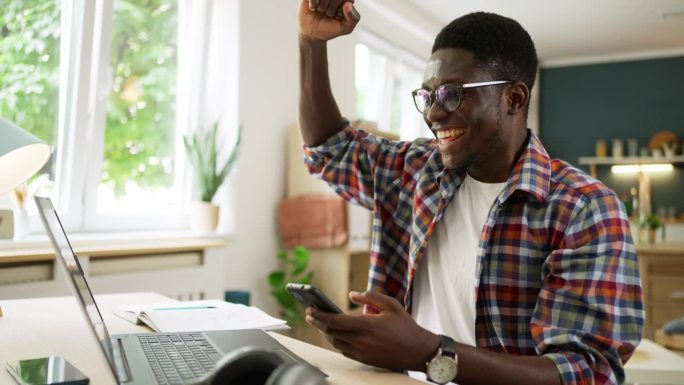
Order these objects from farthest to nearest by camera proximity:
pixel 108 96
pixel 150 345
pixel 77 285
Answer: pixel 108 96 → pixel 150 345 → pixel 77 285

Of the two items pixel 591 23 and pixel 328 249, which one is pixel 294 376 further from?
pixel 591 23

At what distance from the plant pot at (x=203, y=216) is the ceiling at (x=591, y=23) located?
330 centimetres

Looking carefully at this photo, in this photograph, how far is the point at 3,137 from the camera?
1.31 metres

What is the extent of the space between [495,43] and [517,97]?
132 mm

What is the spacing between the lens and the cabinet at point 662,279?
488 centimetres

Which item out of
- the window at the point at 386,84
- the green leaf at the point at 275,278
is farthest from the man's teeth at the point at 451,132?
the window at the point at 386,84

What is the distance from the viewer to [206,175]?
3.49 metres

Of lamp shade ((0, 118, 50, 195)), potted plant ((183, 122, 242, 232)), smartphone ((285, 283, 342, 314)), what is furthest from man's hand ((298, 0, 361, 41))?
potted plant ((183, 122, 242, 232))

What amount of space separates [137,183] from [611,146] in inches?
256

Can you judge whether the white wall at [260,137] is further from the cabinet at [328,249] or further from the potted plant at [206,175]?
the potted plant at [206,175]

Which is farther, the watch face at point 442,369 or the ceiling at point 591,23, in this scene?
the ceiling at point 591,23

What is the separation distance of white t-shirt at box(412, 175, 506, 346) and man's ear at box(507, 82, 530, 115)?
17 cm

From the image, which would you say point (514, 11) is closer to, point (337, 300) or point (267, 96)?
point (267, 96)

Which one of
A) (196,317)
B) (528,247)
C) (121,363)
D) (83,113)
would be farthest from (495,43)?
(83,113)
